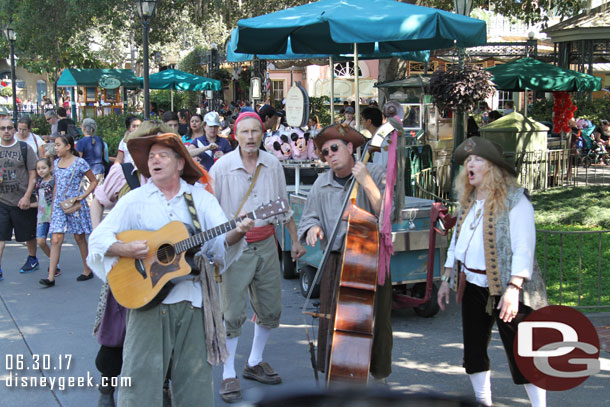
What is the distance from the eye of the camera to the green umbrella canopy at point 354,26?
687 centimetres

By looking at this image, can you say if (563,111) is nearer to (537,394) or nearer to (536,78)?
(536,78)

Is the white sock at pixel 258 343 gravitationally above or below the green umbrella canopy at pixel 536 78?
below

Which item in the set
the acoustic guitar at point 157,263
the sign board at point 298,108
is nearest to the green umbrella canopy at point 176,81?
the sign board at point 298,108

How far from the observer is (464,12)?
386 inches

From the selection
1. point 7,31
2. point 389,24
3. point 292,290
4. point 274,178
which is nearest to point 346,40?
point 389,24

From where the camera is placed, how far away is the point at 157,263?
139 inches

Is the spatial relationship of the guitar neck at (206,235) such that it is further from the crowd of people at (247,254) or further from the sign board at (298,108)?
the sign board at (298,108)

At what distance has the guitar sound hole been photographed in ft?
11.6

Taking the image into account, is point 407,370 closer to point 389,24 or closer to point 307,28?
point 389,24

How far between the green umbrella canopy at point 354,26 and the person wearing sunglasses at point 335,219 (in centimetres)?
271

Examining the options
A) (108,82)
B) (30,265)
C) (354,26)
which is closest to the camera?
(354,26)

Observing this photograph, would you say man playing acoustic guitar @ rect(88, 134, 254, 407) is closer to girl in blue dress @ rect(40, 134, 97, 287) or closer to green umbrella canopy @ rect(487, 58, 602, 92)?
girl in blue dress @ rect(40, 134, 97, 287)

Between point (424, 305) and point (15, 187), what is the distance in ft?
17.1

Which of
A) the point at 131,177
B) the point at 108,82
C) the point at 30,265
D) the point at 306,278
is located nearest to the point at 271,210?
the point at 131,177
